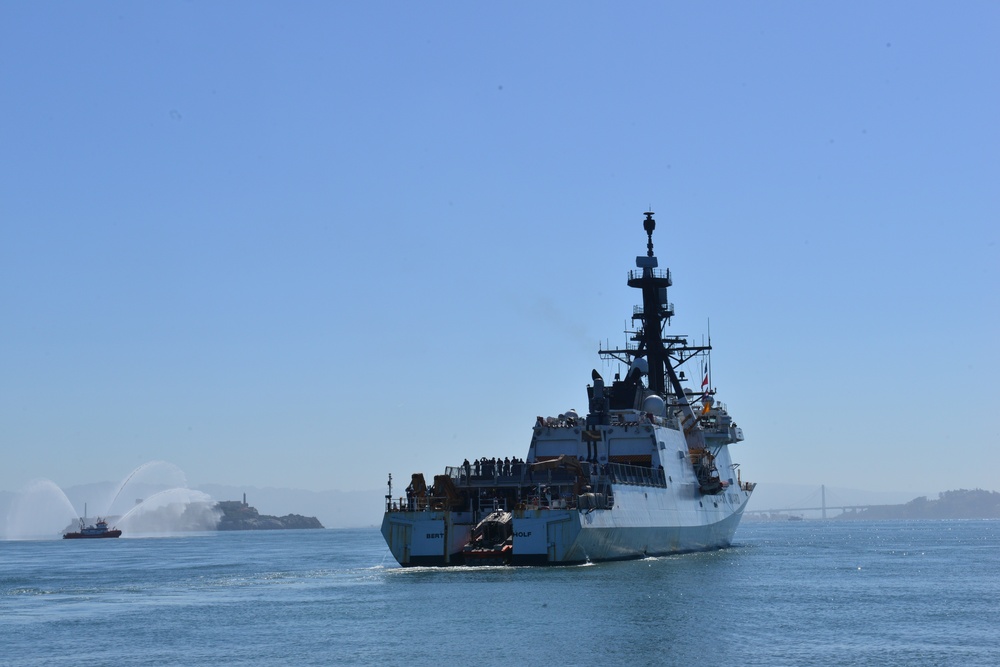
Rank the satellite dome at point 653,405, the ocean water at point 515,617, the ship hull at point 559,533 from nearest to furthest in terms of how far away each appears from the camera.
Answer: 1. the ocean water at point 515,617
2. the ship hull at point 559,533
3. the satellite dome at point 653,405

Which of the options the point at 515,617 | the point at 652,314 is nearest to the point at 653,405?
the point at 652,314

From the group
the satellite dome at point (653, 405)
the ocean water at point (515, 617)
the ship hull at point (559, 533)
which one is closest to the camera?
the ocean water at point (515, 617)

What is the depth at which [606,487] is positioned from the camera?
1939 inches

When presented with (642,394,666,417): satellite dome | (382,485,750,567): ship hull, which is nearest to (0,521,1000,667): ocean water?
(382,485,750,567): ship hull

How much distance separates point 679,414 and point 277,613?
36.1m

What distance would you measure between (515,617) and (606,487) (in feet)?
51.9

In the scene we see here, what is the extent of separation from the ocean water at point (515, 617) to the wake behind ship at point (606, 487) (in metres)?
1.32

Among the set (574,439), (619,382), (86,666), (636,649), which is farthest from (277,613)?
(619,382)

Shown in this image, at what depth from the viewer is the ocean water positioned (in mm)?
28922

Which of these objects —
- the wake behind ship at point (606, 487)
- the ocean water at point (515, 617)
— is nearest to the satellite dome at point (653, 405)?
the wake behind ship at point (606, 487)

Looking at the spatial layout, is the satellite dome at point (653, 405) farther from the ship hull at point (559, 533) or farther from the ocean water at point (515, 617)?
the ocean water at point (515, 617)

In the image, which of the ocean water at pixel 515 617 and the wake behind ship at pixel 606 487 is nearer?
the ocean water at pixel 515 617

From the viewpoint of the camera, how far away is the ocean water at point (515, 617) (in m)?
28.9

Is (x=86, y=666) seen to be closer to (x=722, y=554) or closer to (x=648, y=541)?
(x=648, y=541)
